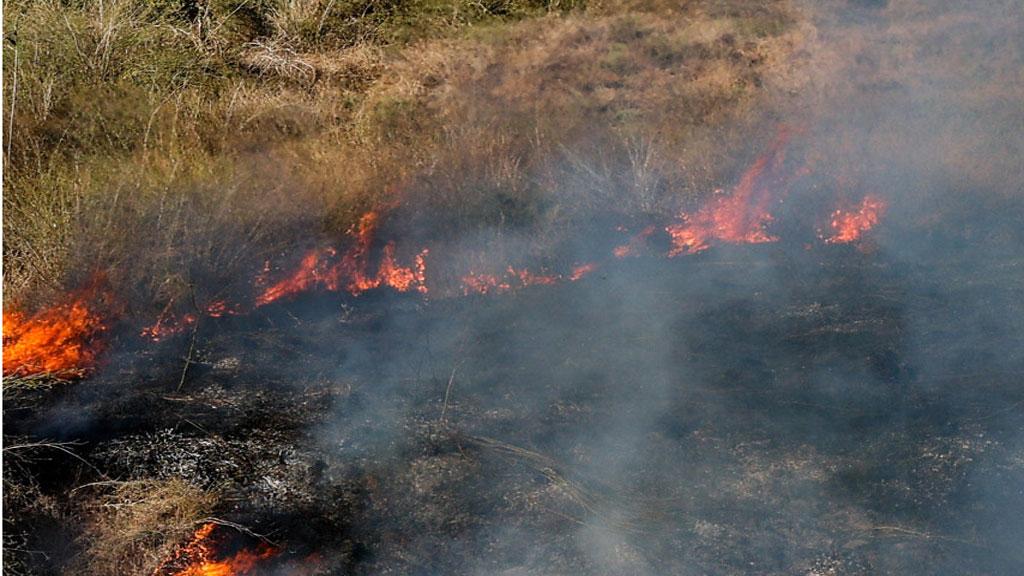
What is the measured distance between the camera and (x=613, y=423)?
9.27 m

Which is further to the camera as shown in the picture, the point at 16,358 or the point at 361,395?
the point at 16,358

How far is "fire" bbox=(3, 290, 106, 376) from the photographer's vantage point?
10211mm

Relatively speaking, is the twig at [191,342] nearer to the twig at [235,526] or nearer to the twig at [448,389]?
the twig at [235,526]

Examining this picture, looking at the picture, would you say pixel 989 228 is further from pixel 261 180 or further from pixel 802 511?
pixel 261 180

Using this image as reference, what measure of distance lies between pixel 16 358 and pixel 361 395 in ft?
14.4

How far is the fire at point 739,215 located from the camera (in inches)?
480

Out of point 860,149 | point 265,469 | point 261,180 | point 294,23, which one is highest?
point 294,23

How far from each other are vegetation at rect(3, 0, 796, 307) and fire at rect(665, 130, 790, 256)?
1.14ft

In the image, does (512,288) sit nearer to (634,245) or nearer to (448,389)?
(634,245)

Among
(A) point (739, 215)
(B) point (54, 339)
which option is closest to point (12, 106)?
(B) point (54, 339)

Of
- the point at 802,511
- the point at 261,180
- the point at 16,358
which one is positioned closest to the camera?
the point at 802,511

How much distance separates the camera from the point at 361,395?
9.69 meters

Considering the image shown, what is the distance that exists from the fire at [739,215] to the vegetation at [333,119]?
13.6 inches

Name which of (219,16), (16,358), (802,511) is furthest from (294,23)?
(802,511)
